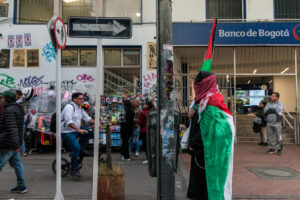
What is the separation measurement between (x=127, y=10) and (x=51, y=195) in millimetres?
8831

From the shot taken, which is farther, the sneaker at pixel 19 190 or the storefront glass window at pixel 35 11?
the storefront glass window at pixel 35 11

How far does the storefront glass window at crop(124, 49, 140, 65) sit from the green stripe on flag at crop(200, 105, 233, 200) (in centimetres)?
859

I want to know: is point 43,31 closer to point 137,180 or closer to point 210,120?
point 137,180

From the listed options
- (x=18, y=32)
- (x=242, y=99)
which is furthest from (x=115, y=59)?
(x=242, y=99)

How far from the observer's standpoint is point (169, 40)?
406 cm

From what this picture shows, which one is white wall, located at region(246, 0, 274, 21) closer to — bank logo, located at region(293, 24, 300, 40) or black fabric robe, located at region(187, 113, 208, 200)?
bank logo, located at region(293, 24, 300, 40)

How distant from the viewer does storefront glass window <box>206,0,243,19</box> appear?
12211 millimetres

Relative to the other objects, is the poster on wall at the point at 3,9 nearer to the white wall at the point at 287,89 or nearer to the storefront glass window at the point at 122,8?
the storefront glass window at the point at 122,8

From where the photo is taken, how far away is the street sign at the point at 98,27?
4238mm

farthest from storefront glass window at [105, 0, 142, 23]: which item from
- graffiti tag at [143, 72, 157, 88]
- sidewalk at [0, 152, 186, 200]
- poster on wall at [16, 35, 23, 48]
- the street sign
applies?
the street sign

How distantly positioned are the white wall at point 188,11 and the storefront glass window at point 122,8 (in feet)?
5.10

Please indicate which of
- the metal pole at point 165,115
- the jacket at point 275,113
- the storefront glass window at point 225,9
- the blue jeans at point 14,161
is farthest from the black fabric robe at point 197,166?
the storefront glass window at point 225,9

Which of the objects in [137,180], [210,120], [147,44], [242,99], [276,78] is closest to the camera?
[210,120]

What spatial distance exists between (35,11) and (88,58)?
309 cm
